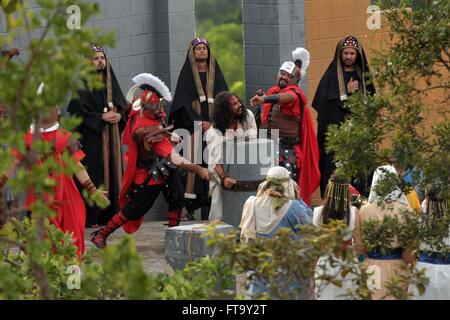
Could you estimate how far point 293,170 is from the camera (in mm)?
14711

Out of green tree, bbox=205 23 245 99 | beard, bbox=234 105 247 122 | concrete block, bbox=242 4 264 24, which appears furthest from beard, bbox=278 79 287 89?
green tree, bbox=205 23 245 99

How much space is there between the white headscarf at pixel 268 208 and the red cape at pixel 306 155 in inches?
185

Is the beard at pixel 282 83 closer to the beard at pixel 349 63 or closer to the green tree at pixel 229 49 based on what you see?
the beard at pixel 349 63

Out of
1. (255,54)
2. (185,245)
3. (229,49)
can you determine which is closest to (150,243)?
(255,54)

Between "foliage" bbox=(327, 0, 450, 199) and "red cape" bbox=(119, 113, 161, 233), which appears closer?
"foliage" bbox=(327, 0, 450, 199)

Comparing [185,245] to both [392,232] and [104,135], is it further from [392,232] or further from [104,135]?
[104,135]

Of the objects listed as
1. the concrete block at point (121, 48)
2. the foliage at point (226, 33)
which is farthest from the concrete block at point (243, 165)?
the foliage at point (226, 33)

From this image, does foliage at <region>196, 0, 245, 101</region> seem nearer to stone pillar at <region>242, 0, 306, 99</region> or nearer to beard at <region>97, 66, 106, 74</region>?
stone pillar at <region>242, 0, 306, 99</region>

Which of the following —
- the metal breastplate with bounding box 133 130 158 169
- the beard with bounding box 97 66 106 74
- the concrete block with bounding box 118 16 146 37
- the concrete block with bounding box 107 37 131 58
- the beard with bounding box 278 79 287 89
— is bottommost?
the metal breastplate with bounding box 133 130 158 169

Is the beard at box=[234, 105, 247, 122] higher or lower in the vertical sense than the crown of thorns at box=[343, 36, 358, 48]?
lower

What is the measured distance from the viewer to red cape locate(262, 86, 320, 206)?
14.9m

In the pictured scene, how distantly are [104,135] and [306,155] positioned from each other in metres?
2.19

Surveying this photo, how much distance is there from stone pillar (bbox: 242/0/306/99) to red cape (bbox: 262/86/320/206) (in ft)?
6.01
